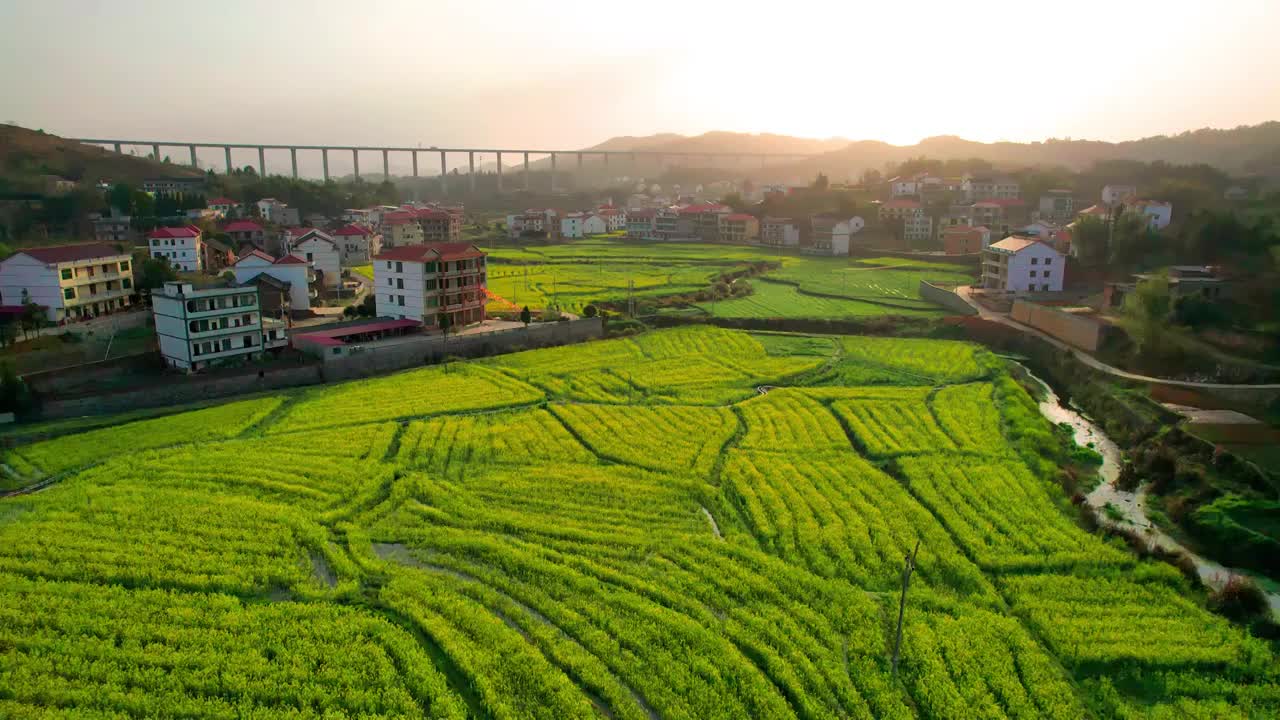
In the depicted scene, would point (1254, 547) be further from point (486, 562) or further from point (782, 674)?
point (486, 562)

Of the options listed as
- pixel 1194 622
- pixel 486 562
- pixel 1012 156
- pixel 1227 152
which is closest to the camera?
pixel 1194 622

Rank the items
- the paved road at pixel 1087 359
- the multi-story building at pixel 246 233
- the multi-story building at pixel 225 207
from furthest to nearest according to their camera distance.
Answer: the multi-story building at pixel 225 207 → the multi-story building at pixel 246 233 → the paved road at pixel 1087 359

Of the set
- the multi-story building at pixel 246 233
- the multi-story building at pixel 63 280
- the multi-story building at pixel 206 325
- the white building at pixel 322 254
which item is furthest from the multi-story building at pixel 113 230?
the multi-story building at pixel 206 325

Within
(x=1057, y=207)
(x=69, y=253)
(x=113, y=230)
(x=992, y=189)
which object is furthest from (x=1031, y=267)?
(x=113, y=230)

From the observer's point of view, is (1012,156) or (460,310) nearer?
(460,310)

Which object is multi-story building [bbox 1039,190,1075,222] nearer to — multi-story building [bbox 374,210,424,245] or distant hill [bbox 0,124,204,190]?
multi-story building [bbox 374,210,424,245]

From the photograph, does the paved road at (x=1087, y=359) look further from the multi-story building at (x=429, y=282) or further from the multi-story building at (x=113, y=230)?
the multi-story building at (x=113, y=230)

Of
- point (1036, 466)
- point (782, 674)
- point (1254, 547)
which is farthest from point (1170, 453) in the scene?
point (782, 674)
